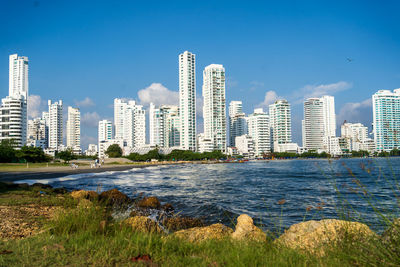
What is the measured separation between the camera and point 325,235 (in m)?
4.11

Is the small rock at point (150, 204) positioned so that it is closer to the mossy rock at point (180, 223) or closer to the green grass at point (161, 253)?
the mossy rock at point (180, 223)

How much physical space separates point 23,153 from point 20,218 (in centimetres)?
6133

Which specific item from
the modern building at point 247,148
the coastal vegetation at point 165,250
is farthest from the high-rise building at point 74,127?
the coastal vegetation at point 165,250

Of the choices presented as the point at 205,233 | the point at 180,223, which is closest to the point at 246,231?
the point at 205,233

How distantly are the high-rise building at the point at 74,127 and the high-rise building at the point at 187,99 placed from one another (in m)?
89.0

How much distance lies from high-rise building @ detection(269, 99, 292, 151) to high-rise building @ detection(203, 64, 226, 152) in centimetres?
4407

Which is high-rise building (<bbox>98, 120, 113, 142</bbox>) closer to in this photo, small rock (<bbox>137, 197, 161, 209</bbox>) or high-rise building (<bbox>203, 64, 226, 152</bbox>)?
high-rise building (<bbox>203, 64, 226, 152</bbox>)

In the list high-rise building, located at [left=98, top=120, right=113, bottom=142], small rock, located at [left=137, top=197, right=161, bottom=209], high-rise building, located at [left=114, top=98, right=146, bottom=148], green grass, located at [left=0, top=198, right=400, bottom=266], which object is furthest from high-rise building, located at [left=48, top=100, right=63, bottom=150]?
green grass, located at [left=0, top=198, right=400, bottom=266]

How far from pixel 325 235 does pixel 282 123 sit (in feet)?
535

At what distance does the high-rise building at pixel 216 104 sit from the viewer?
133 m

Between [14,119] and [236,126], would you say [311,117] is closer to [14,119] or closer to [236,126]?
[236,126]

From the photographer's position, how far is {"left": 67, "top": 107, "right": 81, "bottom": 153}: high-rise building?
587ft

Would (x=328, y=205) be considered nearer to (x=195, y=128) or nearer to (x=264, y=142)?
(x=195, y=128)

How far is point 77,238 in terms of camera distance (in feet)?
11.9
